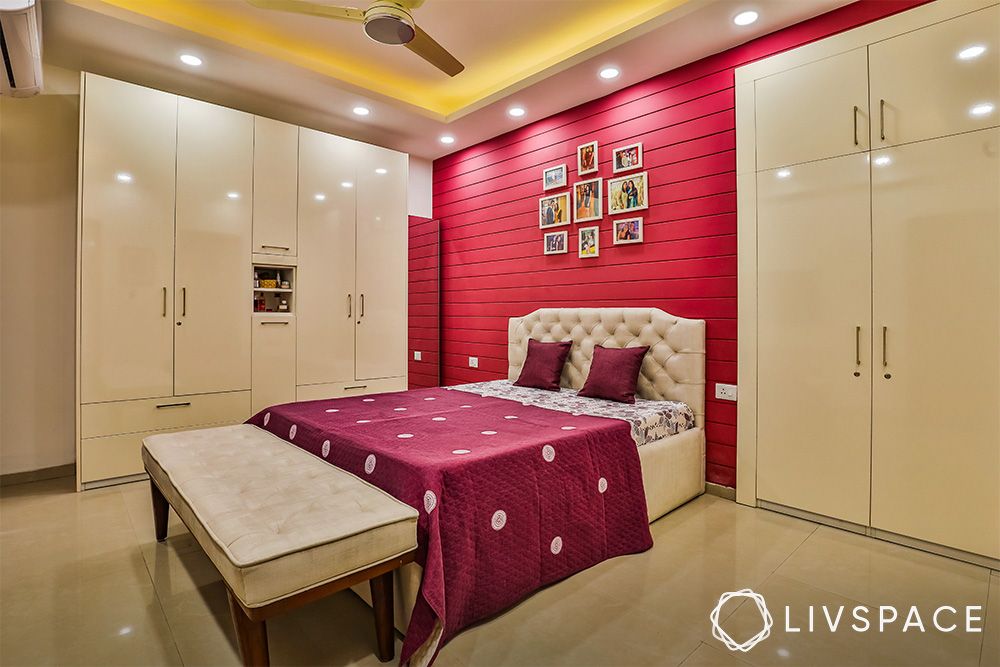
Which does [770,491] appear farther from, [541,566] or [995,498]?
[541,566]

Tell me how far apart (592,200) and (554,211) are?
385 millimetres

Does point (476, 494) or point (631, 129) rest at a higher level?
point (631, 129)

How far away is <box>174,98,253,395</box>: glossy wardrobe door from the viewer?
3.59 metres

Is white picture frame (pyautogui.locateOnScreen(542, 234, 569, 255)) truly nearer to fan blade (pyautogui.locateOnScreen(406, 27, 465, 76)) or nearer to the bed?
the bed

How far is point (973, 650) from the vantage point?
5.56 ft

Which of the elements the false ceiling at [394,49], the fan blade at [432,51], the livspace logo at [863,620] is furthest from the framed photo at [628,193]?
the livspace logo at [863,620]

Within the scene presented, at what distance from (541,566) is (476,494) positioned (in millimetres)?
458

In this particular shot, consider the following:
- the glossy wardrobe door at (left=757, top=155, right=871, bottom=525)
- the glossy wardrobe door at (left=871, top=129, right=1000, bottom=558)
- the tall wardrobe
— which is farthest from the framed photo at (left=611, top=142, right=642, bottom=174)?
the tall wardrobe

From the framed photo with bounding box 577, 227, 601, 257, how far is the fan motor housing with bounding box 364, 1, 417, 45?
2.07 m

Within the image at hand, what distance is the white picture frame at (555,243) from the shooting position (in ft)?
13.7

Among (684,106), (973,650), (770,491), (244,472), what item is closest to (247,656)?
(244,472)

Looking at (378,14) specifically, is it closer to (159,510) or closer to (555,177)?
(555,177)

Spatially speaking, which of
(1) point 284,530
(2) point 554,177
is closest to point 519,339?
(2) point 554,177

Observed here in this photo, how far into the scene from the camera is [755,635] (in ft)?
5.82
